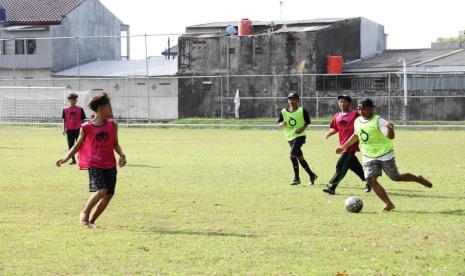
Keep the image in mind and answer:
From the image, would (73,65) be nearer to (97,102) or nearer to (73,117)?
(73,117)

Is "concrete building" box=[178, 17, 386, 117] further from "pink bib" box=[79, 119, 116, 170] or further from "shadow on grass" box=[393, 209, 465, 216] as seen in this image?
"pink bib" box=[79, 119, 116, 170]

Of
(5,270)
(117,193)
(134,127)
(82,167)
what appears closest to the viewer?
(5,270)

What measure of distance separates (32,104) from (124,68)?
8923mm

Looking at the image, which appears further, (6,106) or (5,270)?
(6,106)

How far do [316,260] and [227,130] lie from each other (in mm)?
29560

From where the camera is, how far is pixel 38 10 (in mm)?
57938

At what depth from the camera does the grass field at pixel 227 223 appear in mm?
7961

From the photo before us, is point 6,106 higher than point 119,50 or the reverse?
the reverse

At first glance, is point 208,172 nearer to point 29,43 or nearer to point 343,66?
point 343,66

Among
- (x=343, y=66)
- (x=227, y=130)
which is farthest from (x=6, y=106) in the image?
(x=343, y=66)

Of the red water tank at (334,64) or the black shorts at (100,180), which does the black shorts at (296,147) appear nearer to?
the black shorts at (100,180)

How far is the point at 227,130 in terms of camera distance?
37.6 m

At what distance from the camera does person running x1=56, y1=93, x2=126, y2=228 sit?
33.1ft

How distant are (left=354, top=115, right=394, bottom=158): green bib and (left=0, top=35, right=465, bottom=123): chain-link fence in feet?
88.7
